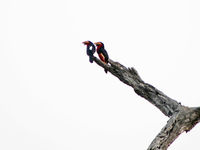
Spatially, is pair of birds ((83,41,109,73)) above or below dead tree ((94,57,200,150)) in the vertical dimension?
above

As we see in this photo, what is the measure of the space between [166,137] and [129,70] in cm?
200

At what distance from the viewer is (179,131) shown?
6211 mm

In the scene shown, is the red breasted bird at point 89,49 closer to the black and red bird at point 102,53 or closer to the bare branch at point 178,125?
the black and red bird at point 102,53

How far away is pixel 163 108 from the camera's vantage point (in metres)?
7.30

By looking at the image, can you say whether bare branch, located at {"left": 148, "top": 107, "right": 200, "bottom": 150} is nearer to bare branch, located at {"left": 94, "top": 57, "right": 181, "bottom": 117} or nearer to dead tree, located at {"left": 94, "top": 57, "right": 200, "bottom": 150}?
dead tree, located at {"left": 94, "top": 57, "right": 200, "bottom": 150}

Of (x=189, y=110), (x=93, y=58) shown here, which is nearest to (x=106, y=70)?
(x=93, y=58)

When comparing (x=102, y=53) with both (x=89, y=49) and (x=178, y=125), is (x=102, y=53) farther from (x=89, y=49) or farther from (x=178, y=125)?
(x=178, y=125)

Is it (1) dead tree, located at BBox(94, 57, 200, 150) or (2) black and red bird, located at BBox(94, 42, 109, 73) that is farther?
(2) black and red bird, located at BBox(94, 42, 109, 73)

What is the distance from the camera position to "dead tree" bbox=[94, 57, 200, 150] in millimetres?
5909

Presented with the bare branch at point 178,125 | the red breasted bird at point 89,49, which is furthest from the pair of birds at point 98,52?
the bare branch at point 178,125

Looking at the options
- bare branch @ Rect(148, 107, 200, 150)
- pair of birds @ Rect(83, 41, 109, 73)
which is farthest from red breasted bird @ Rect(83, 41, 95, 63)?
bare branch @ Rect(148, 107, 200, 150)

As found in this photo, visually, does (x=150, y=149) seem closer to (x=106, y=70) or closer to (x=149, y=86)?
(x=149, y=86)

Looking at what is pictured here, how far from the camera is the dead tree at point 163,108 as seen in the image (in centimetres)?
591

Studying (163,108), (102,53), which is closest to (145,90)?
(163,108)
